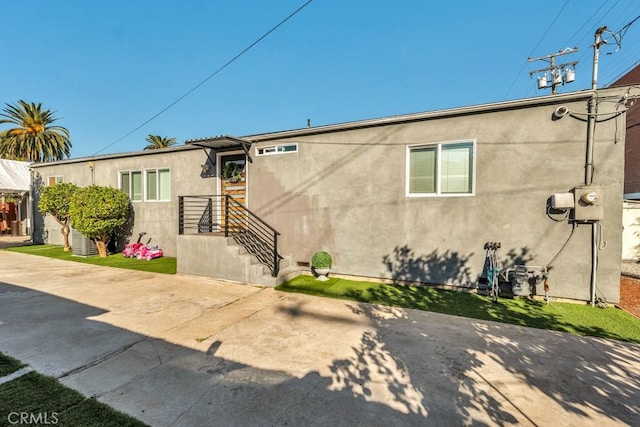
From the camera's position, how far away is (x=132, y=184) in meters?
11.3

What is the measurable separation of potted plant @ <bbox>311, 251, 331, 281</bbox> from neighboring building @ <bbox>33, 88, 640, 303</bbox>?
46 cm

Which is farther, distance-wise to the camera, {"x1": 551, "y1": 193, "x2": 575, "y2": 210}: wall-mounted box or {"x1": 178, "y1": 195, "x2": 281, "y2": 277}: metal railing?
{"x1": 178, "y1": 195, "x2": 281, "y2": 277}: metal railing

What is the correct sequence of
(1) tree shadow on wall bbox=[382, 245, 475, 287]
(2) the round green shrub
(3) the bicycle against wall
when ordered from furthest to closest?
(2) the round green shrub → (1) tree shadow on wall bbox=[382, 245, 475, 287] → (3) the bicycle against wall

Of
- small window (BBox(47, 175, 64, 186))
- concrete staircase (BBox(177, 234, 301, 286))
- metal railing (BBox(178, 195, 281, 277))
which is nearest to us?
concrete staircase (BBox(177, 234, 301, 286))

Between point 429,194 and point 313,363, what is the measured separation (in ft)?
15.9

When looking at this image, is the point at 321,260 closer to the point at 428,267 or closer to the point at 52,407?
the point at 428,267

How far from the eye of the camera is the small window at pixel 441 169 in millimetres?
6359


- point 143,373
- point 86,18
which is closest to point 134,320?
point 143,373

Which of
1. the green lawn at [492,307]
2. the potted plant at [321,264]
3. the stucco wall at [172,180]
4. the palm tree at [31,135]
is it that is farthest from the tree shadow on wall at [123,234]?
the palm tree at [31,135]

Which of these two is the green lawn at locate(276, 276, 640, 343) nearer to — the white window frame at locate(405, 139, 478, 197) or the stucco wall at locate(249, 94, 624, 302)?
the stucco wall at locate(249, 94, 624, 302)

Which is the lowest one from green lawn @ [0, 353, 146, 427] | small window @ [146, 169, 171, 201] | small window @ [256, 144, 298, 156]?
green lawn @ [0, 353, 146, 427]

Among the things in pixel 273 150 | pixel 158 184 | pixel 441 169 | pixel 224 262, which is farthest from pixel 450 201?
pixel 158 184

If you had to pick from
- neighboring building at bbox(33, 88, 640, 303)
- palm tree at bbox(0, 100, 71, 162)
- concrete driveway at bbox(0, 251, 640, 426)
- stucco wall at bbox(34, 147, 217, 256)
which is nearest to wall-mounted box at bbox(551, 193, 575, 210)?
neighboring building at bbox(33, 88, 640, 303)

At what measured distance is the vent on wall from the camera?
34.4ft
